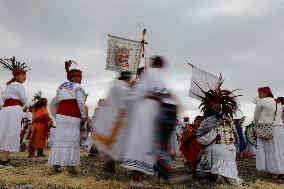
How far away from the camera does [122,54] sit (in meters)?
15.8

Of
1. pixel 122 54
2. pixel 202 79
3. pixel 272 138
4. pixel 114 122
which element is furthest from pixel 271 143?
pixel 122 54

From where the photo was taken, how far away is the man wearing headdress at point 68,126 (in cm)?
754

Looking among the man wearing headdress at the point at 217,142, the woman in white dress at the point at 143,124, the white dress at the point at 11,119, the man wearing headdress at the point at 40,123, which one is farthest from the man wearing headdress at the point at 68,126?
the man wearing headdress at the point at 40,123

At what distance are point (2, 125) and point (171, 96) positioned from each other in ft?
14.4

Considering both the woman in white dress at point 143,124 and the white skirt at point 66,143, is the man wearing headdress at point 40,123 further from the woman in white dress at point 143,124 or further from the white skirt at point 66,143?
the woman in white dress at point 143,124

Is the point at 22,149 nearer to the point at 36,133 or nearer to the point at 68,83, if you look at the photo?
the point at 36,133

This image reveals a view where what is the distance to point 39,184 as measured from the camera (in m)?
6.11

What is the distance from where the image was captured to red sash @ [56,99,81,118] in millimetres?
7707

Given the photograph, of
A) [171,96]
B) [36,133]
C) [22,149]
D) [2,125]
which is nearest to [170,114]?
[171,96]

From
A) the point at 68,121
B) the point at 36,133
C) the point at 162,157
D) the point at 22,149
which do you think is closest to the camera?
the point at 162,157

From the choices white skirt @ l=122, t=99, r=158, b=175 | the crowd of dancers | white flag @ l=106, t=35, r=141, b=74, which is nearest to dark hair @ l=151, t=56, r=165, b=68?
the crowd of dancers

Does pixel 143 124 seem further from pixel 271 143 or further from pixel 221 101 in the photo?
pixel 271 143

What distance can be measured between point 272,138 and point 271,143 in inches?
6.3

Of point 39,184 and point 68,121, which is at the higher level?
point 68,121
